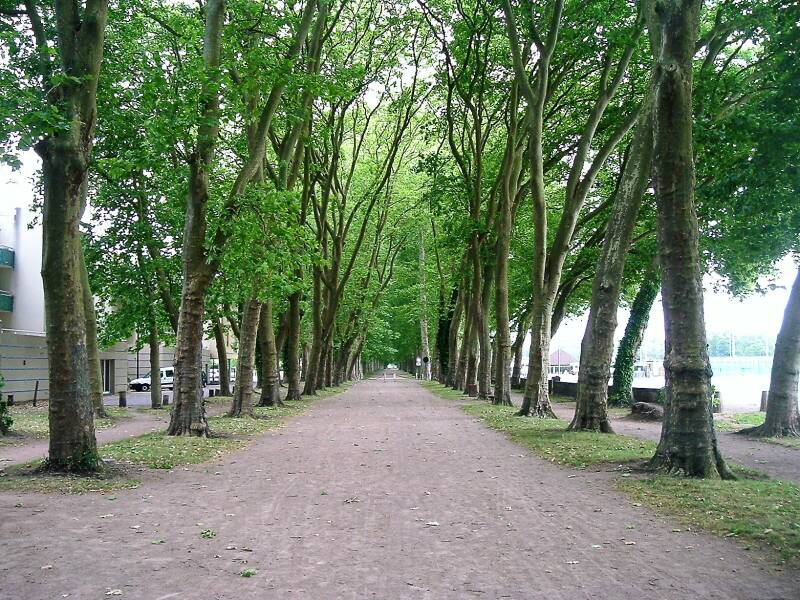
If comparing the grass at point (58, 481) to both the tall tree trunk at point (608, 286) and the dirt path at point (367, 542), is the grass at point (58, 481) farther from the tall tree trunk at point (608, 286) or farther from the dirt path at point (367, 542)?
the tall tree trunk at point (608, 286)

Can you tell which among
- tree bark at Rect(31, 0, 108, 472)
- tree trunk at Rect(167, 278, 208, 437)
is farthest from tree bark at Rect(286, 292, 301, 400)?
tree bark at Rect(31, 0, 108, 472)

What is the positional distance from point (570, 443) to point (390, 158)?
21112 mm

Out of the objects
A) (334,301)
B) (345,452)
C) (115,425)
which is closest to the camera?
(345,452)

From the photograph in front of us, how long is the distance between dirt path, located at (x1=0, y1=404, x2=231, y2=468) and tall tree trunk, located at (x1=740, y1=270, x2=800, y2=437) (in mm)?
14897

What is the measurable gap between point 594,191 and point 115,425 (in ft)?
64.6

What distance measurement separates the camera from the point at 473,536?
705 centimetres

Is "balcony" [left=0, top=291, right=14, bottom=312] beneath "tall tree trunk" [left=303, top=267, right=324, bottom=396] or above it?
above

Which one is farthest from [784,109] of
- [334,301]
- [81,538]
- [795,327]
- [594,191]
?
[334,301]

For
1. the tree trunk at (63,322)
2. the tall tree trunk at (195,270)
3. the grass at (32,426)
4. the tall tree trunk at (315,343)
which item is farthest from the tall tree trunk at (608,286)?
the tall tree trunk at (315,343)

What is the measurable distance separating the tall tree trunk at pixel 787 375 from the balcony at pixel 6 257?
37515 millimetres

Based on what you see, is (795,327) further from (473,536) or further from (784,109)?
(473,536)

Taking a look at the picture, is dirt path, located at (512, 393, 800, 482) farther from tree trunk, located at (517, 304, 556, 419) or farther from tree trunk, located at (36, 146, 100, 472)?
tree trunk, located at (36, 146, 100, 472)

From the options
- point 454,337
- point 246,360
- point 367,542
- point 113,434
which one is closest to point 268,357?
point 246,360

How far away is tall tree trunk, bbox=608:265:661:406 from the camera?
2788 centimetres
